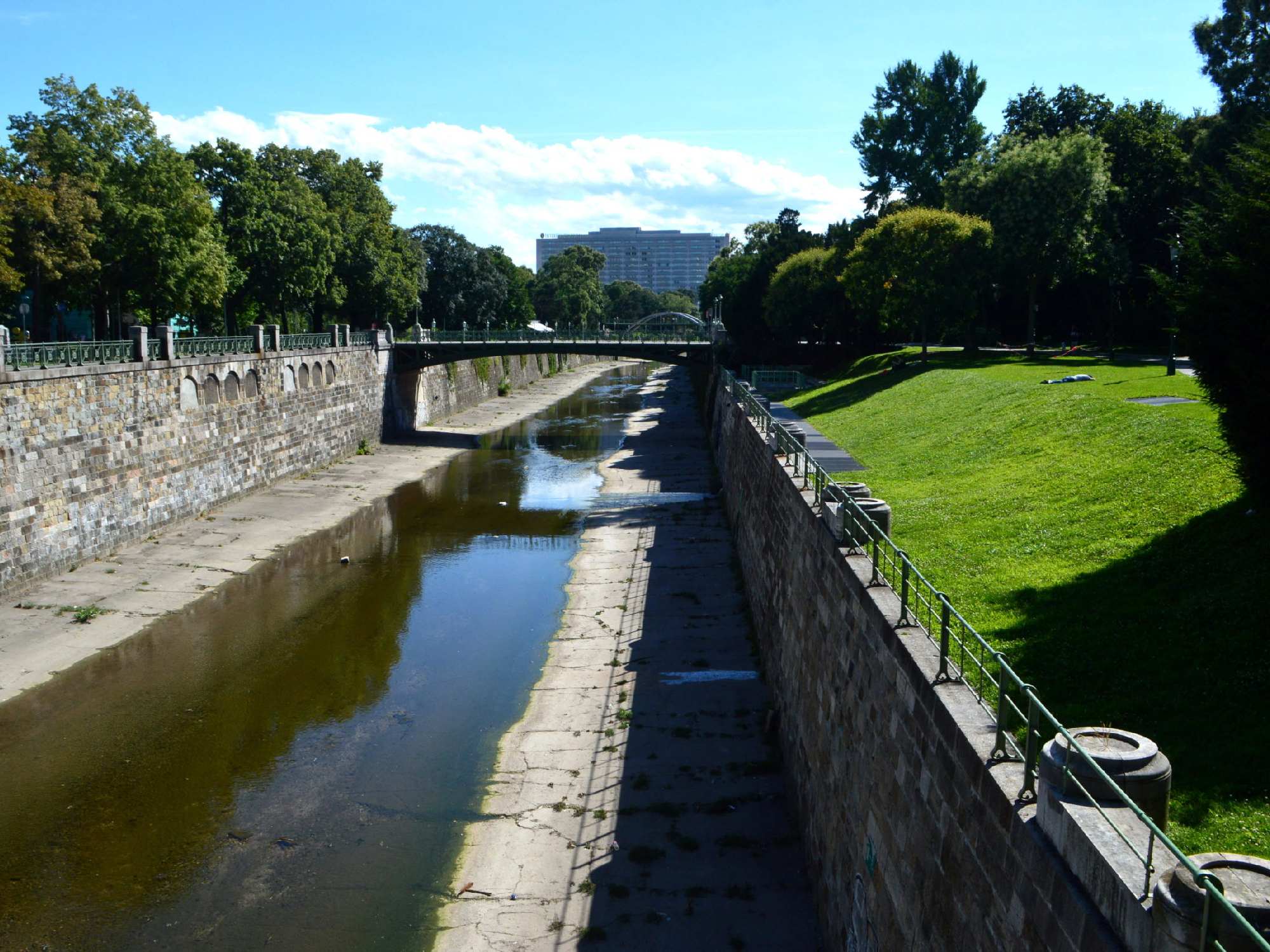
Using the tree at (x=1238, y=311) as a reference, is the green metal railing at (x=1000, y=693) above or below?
below

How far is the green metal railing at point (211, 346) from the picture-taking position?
128ft

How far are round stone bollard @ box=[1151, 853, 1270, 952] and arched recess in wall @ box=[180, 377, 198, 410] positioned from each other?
39.3m

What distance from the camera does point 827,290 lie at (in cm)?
6197

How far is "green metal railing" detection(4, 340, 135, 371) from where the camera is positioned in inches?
1147

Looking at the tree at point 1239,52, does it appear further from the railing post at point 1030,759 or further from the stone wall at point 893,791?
the railing post at point 1030,759

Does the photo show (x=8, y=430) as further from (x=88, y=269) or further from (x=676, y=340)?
(x=676, y=340)

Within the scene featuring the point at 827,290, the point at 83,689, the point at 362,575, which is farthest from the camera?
the point at 827,290

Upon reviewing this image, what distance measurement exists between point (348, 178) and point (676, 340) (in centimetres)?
2534

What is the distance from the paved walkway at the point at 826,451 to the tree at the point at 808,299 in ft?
73.5

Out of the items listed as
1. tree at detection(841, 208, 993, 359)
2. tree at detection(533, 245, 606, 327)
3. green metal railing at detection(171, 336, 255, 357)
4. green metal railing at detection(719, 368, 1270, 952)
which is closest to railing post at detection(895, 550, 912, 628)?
green metal railing at detection(719, 368, 1270, 952)

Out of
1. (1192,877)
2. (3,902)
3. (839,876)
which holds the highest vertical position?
(1192,877)

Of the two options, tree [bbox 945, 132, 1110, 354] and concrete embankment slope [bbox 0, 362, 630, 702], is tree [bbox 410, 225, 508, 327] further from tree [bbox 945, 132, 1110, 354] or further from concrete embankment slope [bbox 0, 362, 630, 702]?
tree [bbox 945, 132, 1110, 354]

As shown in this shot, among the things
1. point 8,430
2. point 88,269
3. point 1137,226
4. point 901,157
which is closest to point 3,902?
point 8,430

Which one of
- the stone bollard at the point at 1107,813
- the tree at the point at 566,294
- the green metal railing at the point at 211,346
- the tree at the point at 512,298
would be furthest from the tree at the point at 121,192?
the tree at the point at 566,294
